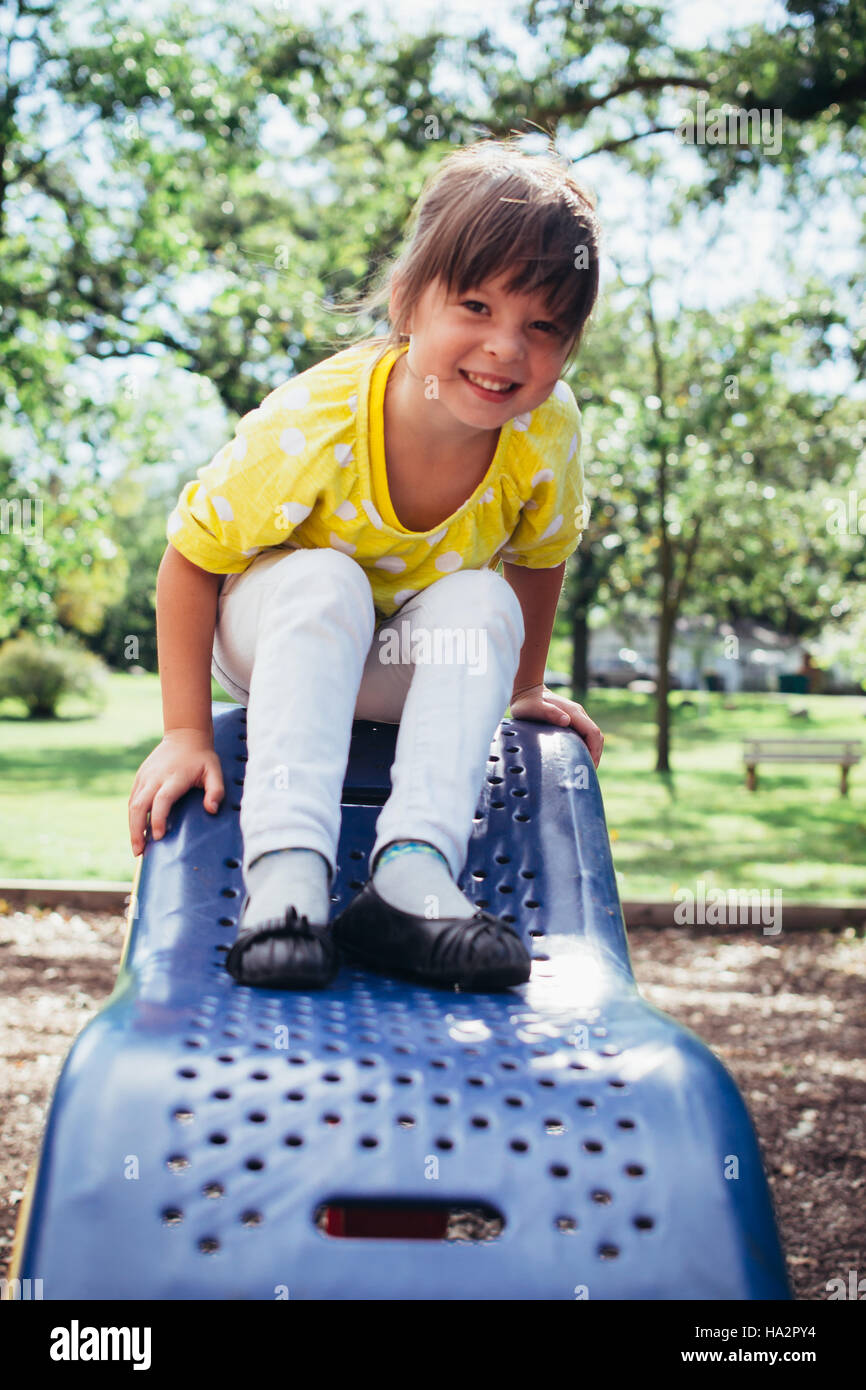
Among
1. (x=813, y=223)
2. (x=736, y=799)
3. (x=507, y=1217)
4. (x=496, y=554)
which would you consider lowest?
(x=736, y=799)

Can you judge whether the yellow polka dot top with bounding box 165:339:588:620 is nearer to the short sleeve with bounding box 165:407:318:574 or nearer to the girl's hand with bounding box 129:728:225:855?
the short sleeve with bounding box 165:407:318:574

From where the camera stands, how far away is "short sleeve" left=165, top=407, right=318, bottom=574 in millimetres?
1648

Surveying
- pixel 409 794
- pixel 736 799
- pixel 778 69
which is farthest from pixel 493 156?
pixel 736 799

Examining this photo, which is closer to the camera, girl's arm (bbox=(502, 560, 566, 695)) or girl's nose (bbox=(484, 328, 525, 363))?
girl's nose (bbox=(484, 328, 525, 363))

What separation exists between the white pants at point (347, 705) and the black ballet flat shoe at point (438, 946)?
0.28 ft

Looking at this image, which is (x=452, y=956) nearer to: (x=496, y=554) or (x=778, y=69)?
(x=496, y=554)

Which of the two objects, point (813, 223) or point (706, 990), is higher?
point (813, 223)

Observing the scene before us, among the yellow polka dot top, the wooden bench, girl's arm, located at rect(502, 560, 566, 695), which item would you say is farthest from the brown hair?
the wooden bench

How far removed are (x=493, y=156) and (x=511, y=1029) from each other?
1143 mm

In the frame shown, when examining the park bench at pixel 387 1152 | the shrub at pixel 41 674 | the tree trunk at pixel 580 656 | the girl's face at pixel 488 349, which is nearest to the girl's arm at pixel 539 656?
the girl's face at pixel 488 349

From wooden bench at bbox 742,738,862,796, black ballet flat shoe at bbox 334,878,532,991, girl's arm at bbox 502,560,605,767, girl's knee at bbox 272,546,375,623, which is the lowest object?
wooden bench at bbox 742,738,862,796

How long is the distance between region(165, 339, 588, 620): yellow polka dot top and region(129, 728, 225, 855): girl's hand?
263 mm

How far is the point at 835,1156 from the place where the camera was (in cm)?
292

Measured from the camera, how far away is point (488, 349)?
148 centimetres
